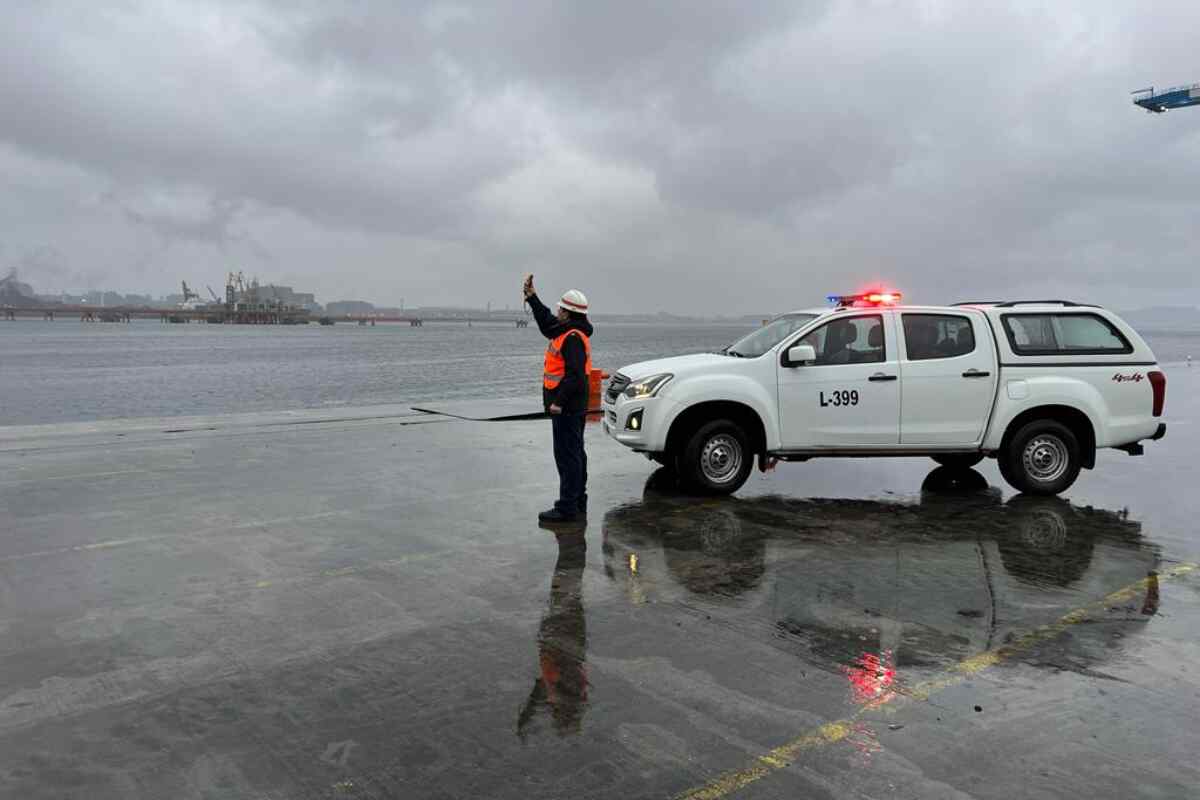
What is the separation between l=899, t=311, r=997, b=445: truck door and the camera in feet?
28.4

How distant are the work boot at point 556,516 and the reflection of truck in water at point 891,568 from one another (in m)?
0.38

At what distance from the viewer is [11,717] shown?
12.5ft

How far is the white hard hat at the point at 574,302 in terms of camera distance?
299 inches

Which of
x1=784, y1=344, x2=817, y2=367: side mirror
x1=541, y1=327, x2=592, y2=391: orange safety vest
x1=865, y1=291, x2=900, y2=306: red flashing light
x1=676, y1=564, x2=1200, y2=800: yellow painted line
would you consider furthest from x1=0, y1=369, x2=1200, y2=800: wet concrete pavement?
x1=865, y1=291, x2=900, y2=306: red flashing light

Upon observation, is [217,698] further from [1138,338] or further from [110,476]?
[1138,338]

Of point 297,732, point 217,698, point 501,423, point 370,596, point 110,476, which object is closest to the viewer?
point 297,732

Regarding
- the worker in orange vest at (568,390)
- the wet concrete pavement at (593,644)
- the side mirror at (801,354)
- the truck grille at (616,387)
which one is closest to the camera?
the wet concrete pavement at (593,644)

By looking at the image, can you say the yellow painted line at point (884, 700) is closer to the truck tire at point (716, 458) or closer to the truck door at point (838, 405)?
the truck door at point (838, 405)

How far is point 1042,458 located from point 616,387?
449cm

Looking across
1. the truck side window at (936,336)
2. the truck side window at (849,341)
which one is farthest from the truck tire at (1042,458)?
the truck side window at (849,341)

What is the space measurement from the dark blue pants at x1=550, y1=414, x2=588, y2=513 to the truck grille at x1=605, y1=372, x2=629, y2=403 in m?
1.51

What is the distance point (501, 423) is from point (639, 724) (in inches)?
442

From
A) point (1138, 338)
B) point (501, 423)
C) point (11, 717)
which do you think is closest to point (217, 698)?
point (11, 717)

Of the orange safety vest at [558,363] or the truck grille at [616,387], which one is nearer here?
the orange safety vest at [558,363]
